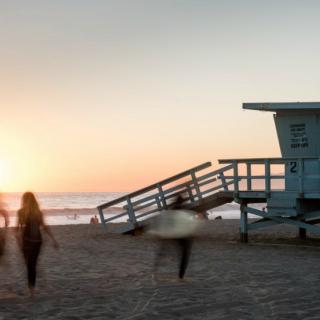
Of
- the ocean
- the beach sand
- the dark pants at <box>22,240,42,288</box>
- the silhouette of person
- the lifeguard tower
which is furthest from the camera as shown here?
the ocean

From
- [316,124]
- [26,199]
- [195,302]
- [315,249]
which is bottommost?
[315,249]

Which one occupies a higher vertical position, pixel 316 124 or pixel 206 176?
pixel 316 124

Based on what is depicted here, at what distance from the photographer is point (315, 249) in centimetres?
1764

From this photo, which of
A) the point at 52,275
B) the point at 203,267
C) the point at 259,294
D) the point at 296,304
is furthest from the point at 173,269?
the point at 296,304

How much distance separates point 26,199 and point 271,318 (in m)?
4.47

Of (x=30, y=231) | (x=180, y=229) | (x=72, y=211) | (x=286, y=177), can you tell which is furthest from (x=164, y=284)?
(x=72, y=211)

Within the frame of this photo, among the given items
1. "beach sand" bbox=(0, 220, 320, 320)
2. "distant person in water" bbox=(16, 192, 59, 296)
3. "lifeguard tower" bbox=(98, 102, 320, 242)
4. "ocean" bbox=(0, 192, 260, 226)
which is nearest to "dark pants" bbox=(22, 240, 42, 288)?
"distant person in water" bbox=(16, 192, 59, 296)

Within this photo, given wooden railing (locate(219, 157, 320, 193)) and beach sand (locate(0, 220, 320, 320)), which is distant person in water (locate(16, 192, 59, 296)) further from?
wooden railing (locate(219, 157, 320, 193))

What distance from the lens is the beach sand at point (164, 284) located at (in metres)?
8.41

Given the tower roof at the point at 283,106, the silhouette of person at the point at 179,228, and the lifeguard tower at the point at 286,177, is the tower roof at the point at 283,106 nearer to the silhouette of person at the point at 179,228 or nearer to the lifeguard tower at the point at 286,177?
the lifeguard tower at the point at 286,177

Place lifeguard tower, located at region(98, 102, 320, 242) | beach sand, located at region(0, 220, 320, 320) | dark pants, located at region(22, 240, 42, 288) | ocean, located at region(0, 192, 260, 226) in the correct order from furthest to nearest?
1. ocean, located at region(0, 192, 260, 226)
2. lifeguard tower, located at region(98, 102, 320, 242)
3. dark pants, located at region(22, 240, 42, 288)
4. beach sand, located at region(0, 220, 320, 320)

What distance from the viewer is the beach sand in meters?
8.41

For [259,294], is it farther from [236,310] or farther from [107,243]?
[107,243]

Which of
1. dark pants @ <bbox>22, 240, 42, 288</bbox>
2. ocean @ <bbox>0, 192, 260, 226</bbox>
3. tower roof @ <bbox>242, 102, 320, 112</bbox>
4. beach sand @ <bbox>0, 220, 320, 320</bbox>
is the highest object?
tower roof @ <bbox>242, 102, 320, 112</bbox>
